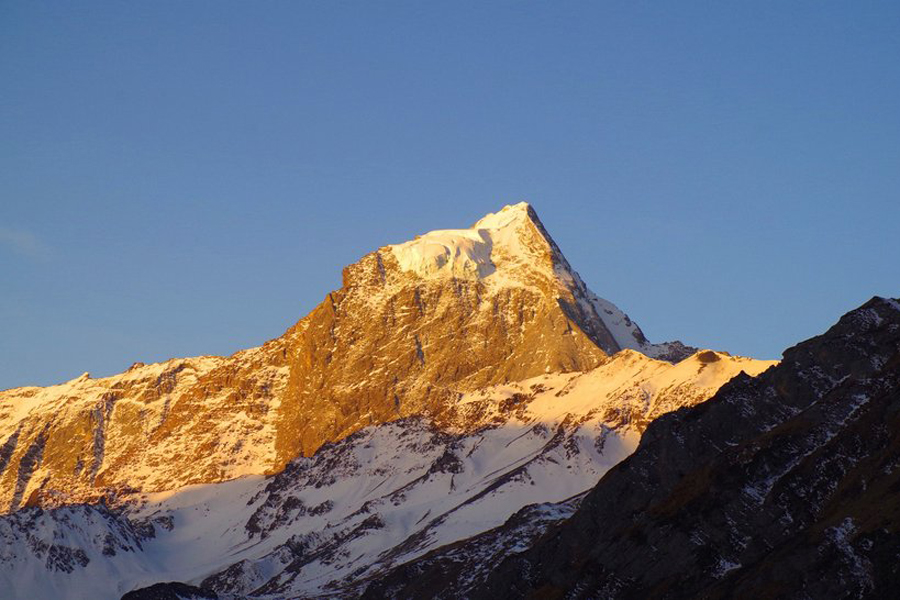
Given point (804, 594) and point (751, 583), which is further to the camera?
point (751, 583)

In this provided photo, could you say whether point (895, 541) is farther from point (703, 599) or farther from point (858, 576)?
point (703, 599)

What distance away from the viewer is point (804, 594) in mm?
180375

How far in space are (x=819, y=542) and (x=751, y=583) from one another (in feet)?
30.3

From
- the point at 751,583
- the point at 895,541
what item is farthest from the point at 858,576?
the point at 751,583

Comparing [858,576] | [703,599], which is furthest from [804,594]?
[703,599]

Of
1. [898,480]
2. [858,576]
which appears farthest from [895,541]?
[898,480]

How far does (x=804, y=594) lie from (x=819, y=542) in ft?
29.7

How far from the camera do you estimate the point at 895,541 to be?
176m

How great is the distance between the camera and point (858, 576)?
17588 cm

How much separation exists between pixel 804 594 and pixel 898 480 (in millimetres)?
21057

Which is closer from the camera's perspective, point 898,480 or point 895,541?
point 895,541

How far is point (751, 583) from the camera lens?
192125mm

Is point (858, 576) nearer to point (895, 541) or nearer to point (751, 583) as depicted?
point (895, 541)

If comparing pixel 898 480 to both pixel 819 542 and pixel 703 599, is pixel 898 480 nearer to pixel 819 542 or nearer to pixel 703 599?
pixel 819 542
